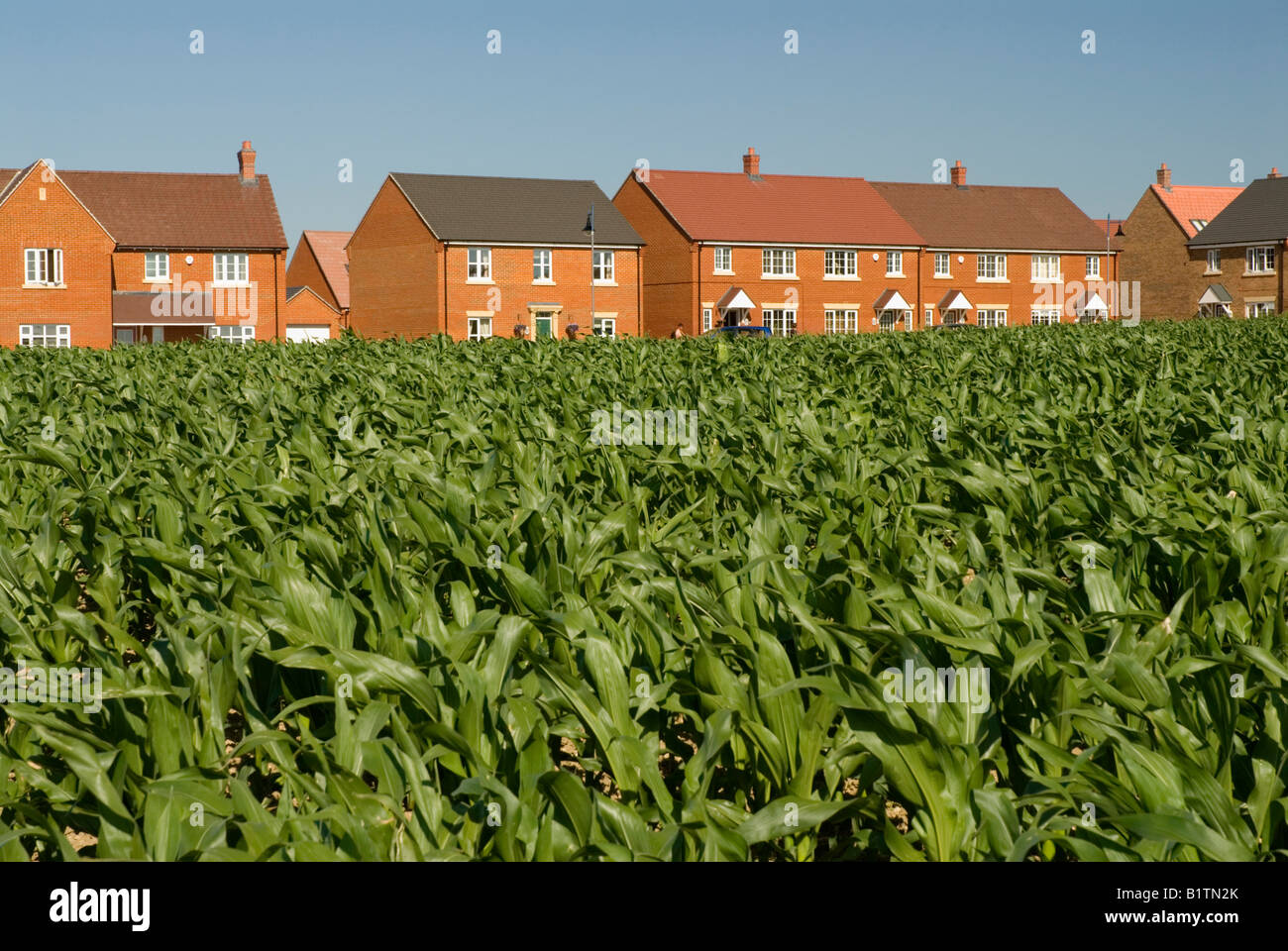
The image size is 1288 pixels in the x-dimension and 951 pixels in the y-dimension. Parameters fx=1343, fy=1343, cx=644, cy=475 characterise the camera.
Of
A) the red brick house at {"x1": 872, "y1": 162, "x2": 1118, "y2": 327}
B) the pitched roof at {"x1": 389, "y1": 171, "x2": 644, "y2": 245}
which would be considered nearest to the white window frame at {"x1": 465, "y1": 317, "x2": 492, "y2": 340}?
the pitched roof at {"x1": 389, "y1": 171, "x2": 644, "y2": 245}

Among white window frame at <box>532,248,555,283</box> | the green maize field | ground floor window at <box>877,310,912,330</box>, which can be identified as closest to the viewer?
the green maize field

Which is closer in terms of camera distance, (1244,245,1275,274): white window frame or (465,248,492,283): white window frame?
(465,248,492,283): white window frame

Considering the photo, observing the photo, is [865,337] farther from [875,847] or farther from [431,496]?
[875,847]

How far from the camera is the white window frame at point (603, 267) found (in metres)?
62.3

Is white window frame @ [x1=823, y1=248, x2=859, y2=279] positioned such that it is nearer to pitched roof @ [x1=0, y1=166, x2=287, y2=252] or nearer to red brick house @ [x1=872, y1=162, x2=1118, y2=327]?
red brick house @ [x1=872, y1=162, x2=1118, y2=327]

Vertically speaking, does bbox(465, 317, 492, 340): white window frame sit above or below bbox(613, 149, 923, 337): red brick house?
below

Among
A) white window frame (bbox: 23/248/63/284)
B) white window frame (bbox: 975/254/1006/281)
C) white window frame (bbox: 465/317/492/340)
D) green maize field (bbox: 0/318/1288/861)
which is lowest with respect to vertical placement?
green maize field (bbox: 0/318/1288/861)

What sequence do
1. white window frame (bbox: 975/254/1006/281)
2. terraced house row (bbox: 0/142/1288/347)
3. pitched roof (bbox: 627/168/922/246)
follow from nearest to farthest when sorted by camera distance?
terraced house row (bbox: 0/142/1288/347) → pitched roof (bbox: 627/168/922/246) → white window frame (bbox: 975/254/1006/281)

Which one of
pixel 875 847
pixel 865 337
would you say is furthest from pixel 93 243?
pixel 875 847

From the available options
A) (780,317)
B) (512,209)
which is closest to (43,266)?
(512,209)

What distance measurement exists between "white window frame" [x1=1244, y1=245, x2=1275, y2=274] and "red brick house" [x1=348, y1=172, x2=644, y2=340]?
33.6 m

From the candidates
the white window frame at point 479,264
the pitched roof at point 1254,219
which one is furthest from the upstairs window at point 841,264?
the pitched roof at point 1254,219

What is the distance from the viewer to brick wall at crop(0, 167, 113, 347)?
53094 millimetres
